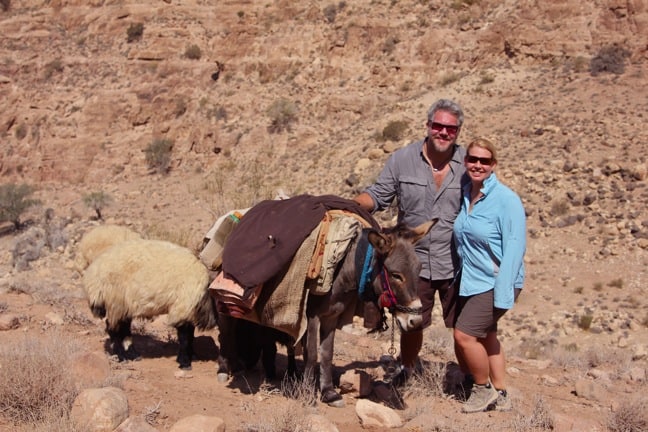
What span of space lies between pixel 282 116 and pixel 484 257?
22.9m

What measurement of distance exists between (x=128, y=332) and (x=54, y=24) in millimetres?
36910

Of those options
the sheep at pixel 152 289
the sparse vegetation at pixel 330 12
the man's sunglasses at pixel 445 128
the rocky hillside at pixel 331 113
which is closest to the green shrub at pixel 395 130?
the rocky hillside at pixel 331 113

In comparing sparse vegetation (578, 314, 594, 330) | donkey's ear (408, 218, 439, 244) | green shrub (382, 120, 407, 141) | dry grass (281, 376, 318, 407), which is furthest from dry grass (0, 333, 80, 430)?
green shrub (382, 120, 407, 141)

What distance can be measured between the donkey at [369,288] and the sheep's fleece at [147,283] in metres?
1.25

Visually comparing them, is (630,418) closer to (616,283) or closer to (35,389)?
(35,389)

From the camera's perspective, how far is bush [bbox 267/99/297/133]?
87.4 feet

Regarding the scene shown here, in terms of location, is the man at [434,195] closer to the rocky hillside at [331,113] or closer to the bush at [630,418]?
the bush at [630,418]

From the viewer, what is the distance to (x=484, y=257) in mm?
4543

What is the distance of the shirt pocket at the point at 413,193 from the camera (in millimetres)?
4910

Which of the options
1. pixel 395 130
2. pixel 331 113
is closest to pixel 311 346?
pixel 395 130

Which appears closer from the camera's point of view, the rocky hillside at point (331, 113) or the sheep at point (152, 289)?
the sheep at point (152, 289)

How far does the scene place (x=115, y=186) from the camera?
1086 inches

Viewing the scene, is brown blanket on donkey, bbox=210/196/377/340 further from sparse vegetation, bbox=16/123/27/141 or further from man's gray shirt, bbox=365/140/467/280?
sparse vegetation, bbox=16/123/27/141

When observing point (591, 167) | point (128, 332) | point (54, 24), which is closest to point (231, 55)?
point (54, 24)
